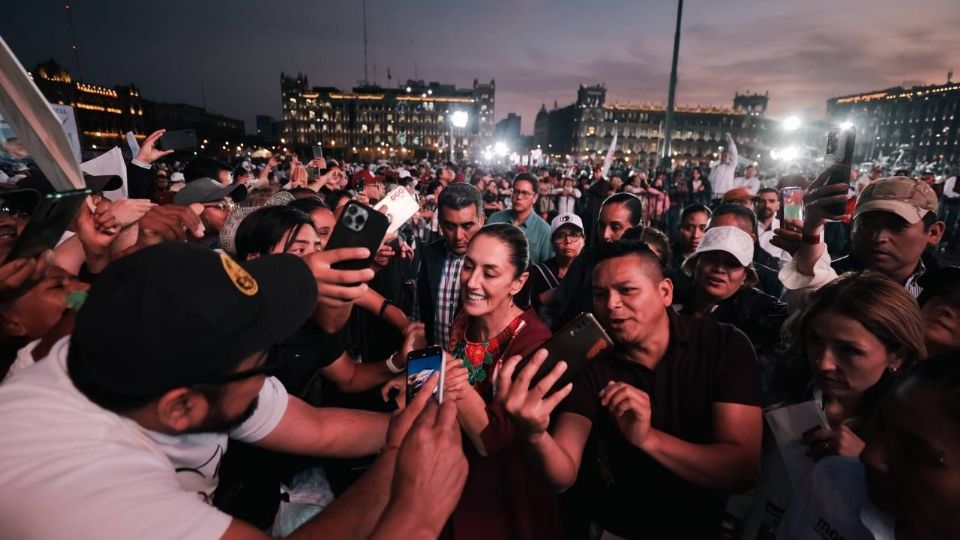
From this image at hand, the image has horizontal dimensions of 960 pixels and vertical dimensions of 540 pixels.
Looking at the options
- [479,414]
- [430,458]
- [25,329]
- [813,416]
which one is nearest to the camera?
[430,458]

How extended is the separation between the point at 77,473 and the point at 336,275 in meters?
1.01

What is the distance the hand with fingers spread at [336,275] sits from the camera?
1903 mm

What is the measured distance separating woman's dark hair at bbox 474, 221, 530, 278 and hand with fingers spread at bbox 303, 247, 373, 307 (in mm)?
1095

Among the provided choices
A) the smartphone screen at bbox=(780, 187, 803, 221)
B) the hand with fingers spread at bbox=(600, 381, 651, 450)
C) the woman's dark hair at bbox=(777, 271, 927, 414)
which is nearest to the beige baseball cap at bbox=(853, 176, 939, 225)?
Result: the smartphone screen at bbox=(780, 187, 803, 221)

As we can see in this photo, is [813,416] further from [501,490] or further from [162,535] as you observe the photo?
[162,535]

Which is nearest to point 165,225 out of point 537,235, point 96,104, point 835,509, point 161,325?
point 161,325

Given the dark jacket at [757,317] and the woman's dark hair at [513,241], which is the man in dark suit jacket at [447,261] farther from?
the dark jacket at [757,317]

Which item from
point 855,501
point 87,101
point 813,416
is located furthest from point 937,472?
point 87,101

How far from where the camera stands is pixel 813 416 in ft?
5.91

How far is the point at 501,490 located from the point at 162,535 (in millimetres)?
1514

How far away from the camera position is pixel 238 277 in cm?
139

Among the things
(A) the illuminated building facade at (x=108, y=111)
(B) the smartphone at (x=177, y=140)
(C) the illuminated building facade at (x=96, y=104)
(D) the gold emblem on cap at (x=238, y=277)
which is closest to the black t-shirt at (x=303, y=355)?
(D) the gold emblem on cap at (x=238, y=277)

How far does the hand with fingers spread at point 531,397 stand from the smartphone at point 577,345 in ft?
0.26

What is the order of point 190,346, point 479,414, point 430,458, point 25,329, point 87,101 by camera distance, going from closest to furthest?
point 190,346 < point 430,458 < point 479,414 < point 25,329 < point 87,101
